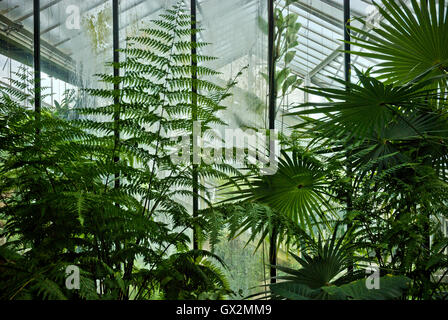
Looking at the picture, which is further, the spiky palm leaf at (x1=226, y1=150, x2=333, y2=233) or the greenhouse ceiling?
the greenhouse ceiling

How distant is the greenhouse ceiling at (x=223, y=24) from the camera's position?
2.86 m

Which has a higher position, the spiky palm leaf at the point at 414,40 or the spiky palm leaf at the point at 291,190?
the spiky palm leaf at the point at 414,40

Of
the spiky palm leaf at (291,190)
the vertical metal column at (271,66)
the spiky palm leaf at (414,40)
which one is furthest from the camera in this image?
the vertical metal column at (271,66)

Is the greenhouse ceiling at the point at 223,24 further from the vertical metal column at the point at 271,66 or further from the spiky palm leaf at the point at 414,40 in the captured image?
the spiky palm leaf at the point at 414,40

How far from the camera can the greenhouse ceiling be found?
113 inches

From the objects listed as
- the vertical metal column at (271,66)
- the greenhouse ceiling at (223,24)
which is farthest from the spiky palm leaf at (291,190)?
the greenhouse ceiling at (223,24)

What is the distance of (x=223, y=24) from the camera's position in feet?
9.39

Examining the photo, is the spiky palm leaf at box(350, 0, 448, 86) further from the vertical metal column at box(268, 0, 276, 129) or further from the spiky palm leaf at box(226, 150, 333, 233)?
the vertical metal column at box(268, 0, 276, 129)

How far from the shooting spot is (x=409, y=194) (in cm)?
185

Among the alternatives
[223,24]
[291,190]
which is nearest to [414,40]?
[291,190]

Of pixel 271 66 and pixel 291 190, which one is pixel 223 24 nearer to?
pixel 271 66

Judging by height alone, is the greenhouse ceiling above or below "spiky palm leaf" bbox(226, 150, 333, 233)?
above

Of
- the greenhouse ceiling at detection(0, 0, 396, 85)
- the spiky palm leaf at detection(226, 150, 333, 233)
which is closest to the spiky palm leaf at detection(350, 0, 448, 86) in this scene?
the spiky palm leaf at detection(226, 150, 333, 233)
